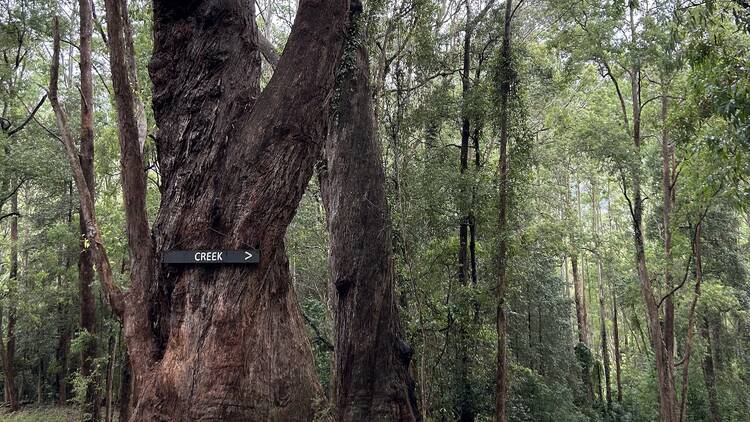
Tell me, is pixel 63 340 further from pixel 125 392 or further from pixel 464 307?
pixel 464 307

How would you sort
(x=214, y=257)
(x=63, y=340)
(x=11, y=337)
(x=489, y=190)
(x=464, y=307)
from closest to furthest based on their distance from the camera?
(x=214, y=257), (x=464, y=307), (x=489, y=190), (x=11, y=337), (x=63, y=340)

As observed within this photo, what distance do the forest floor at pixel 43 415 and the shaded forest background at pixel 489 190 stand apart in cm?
122

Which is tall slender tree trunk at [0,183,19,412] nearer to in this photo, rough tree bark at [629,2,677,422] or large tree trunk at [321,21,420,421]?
large tree trunk at [321,21,420,421]

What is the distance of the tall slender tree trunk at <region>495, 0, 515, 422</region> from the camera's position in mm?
8008

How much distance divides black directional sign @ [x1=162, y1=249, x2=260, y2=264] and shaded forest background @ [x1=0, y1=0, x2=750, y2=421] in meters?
2.68

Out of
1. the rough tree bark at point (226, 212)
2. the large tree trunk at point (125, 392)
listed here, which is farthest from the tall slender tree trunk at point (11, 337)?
the rough tree bark at point (226, 212)

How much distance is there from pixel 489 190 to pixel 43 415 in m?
13.9

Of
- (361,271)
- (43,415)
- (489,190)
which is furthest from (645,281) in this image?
(43,415)

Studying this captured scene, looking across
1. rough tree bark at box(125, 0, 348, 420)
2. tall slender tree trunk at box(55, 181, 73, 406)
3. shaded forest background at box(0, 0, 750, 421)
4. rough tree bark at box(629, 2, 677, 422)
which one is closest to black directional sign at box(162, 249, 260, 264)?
rough tree bark at box(125, 0, 348, 420)

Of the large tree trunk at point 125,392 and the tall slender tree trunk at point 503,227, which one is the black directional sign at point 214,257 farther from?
the large tree trunk at point 125,392

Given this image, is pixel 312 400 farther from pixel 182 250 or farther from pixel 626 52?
pixel 626 52

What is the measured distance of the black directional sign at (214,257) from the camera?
10.5ft

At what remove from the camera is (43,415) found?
14.1 metres

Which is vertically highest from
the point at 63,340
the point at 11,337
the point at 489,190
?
the point at 489,190
